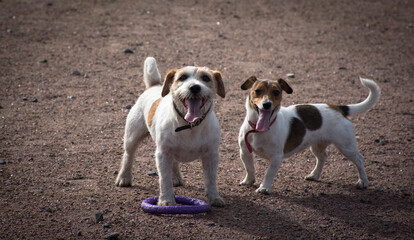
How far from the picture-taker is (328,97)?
9672 mm

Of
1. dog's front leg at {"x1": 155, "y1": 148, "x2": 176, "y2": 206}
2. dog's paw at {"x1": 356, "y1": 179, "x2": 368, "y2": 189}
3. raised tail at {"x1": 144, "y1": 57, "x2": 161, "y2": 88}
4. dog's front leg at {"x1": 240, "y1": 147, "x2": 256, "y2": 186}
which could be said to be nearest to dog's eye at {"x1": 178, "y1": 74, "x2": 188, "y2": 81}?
dog's front leg at {"x1": 155, "y1": 148, "x2": 176, "y2": 206}

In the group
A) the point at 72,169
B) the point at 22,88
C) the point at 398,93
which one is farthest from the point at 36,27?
the point at 398,93

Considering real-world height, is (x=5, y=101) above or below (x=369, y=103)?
below

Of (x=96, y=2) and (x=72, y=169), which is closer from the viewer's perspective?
(x=72, y=169)

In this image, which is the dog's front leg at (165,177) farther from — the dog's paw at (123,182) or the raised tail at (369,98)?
the raised tail at (369,98)

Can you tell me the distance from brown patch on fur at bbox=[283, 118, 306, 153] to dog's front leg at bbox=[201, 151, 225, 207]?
45.3 inches

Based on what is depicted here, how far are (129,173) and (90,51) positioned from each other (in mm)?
6118

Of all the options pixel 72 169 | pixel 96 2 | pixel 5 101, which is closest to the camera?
pixel 72 169

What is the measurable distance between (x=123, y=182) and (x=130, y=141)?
54cm

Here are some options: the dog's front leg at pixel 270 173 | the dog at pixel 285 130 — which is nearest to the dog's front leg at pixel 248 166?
the dog at pixel 285 130

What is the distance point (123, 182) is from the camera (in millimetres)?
6297

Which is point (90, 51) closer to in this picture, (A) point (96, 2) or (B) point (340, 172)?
(A) point (96, 2)

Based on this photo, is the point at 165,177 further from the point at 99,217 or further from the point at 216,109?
the point at 216,109

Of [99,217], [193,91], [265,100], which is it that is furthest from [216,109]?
[99,217]
